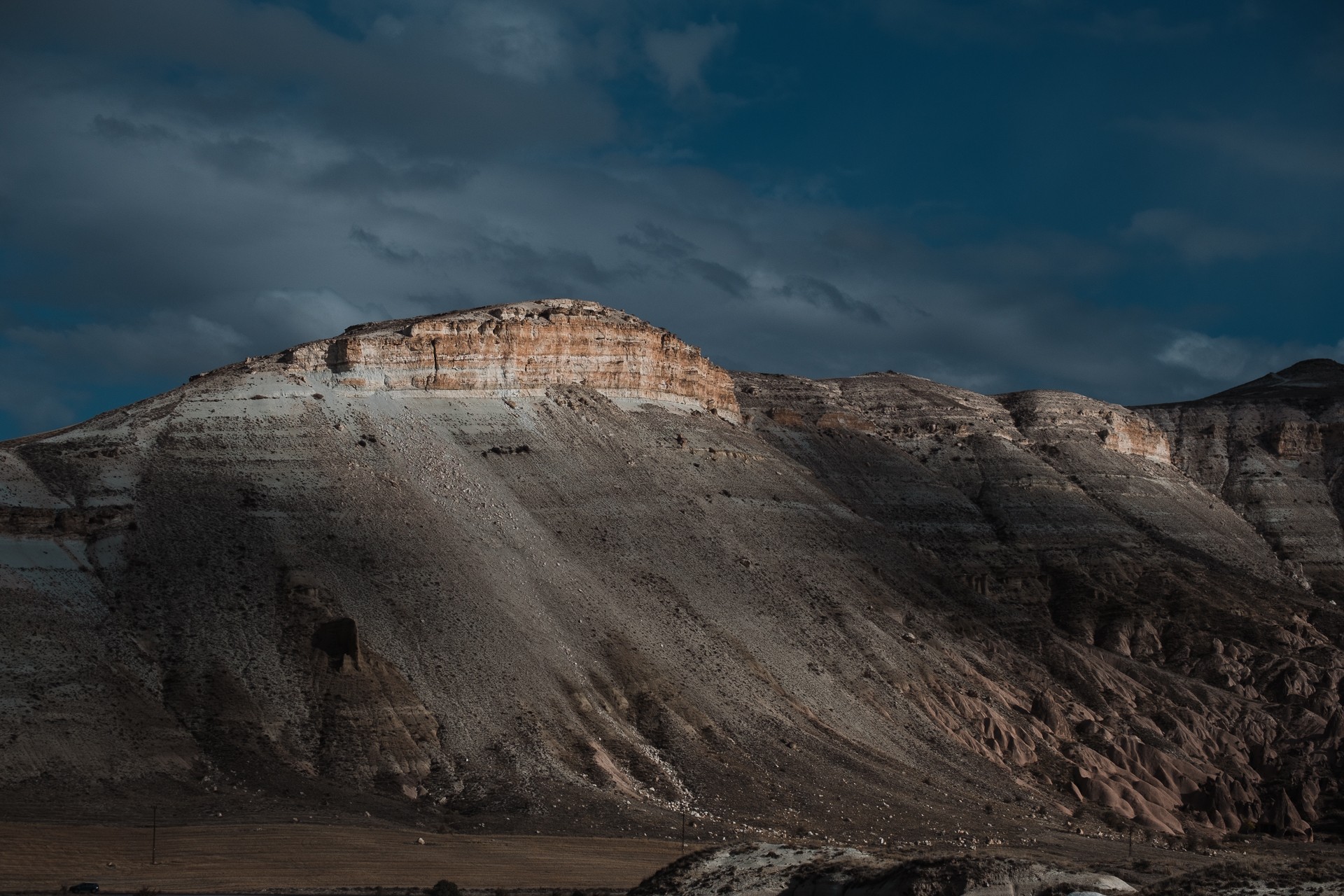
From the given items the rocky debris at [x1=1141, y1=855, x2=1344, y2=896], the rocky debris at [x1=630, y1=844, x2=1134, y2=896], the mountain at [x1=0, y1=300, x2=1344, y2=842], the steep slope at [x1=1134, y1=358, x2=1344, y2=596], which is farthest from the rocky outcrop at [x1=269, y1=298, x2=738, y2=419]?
the rocky debris at [x1=1141, y1=855, x2=1344, y2=896]

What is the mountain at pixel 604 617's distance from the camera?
57.3 m

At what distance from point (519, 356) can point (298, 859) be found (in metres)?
44.6

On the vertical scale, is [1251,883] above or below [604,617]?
below

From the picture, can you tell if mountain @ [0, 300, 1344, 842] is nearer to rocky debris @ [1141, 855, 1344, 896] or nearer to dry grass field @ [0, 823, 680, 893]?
dry grass field @ [0, 823, 680, 893]

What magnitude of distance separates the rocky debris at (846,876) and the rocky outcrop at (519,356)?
4226cm

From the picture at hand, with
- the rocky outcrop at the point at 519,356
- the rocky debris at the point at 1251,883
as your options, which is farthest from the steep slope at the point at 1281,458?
the rocky debris at the point at 1251,883

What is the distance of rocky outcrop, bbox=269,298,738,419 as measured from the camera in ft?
275

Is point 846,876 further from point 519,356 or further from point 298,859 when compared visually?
point 519,356

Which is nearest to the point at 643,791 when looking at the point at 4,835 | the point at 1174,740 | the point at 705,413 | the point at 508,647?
the point at 508,647

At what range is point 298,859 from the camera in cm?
4822

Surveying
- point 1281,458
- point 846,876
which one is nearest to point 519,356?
point 846,876

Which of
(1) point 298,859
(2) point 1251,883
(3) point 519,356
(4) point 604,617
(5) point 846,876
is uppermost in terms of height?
(3) point 519,356

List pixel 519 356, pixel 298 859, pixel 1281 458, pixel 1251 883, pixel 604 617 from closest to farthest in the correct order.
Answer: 1. pixel 1251 883
2. pixel 298 859
3. pixel 604 617
4. pixel 519 356
5. pixel 1281 458

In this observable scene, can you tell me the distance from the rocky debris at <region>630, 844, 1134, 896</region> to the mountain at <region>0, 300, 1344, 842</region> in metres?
8.87
